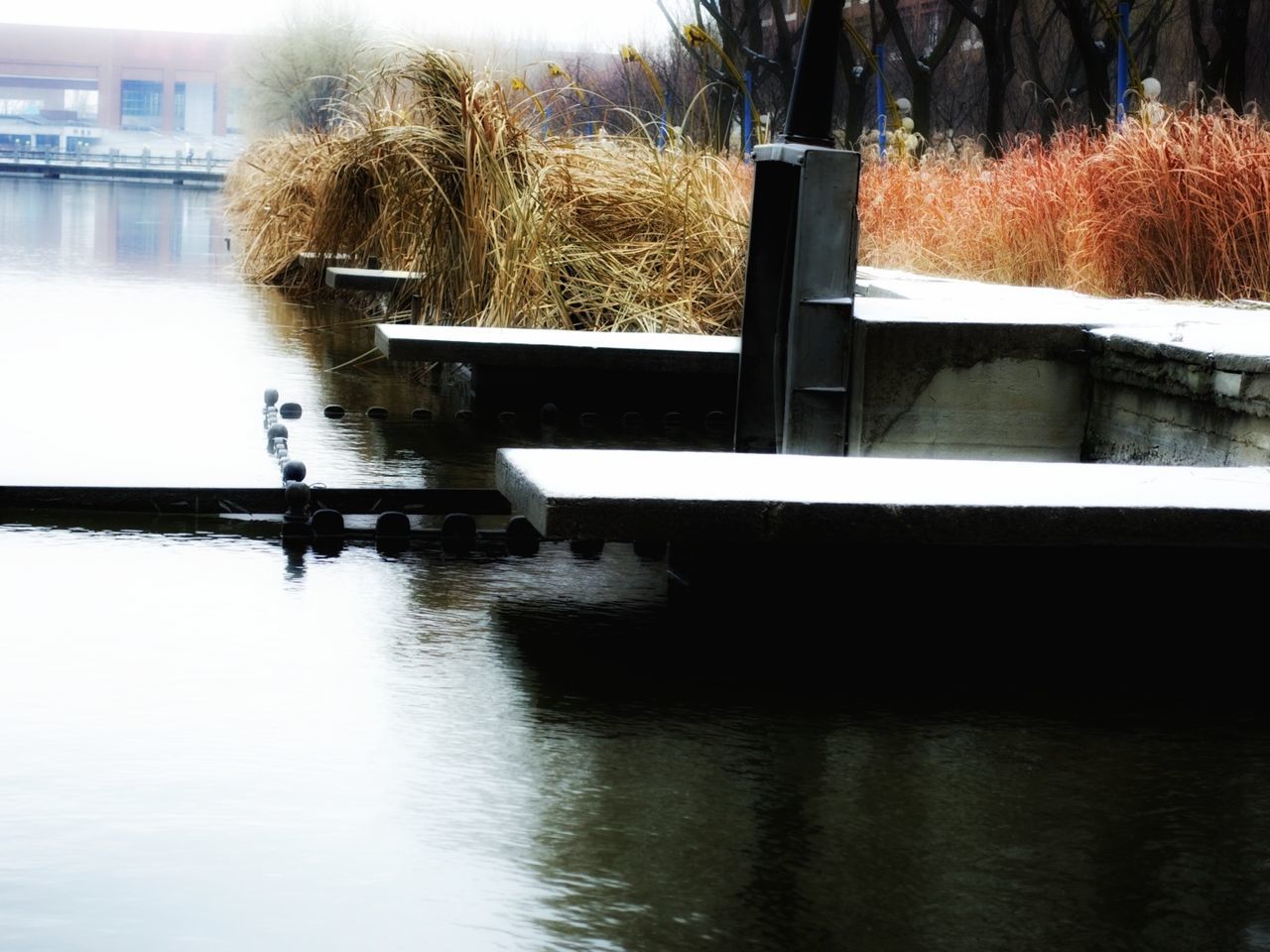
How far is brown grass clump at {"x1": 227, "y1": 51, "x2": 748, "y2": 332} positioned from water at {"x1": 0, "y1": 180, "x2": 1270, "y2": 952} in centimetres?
324

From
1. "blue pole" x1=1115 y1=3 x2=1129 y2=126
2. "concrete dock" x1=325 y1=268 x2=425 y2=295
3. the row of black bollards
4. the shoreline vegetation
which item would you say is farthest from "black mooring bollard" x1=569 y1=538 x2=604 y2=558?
"blue pole" x1=1115 y1=3 x2=1129 y2=126

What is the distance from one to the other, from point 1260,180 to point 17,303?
6.01 meters

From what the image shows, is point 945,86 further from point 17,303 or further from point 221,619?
point 221,619

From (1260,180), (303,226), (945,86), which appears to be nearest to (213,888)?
(1260,180)

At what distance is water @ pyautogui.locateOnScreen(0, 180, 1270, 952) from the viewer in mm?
1934

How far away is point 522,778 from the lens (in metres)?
2.37

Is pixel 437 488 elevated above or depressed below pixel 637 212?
below

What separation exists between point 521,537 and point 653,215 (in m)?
3.71

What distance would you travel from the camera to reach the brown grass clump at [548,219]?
23.2ft

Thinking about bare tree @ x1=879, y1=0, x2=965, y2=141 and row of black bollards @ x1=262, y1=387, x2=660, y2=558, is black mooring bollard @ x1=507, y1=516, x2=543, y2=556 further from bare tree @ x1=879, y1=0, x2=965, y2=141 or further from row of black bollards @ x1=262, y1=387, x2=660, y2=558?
bare tree @ x1=879, y1=0, x2=965, y2=141

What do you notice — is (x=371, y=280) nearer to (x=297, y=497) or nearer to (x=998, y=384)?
(x=998, y=384)


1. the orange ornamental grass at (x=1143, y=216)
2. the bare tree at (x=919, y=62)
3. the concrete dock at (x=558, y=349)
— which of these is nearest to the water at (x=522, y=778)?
the concrete dock at (x=558, y=349)

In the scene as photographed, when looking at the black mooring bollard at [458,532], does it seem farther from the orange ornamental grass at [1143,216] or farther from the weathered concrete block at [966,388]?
the orange ornamental grass at [1143,216]

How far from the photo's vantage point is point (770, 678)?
2.94m
